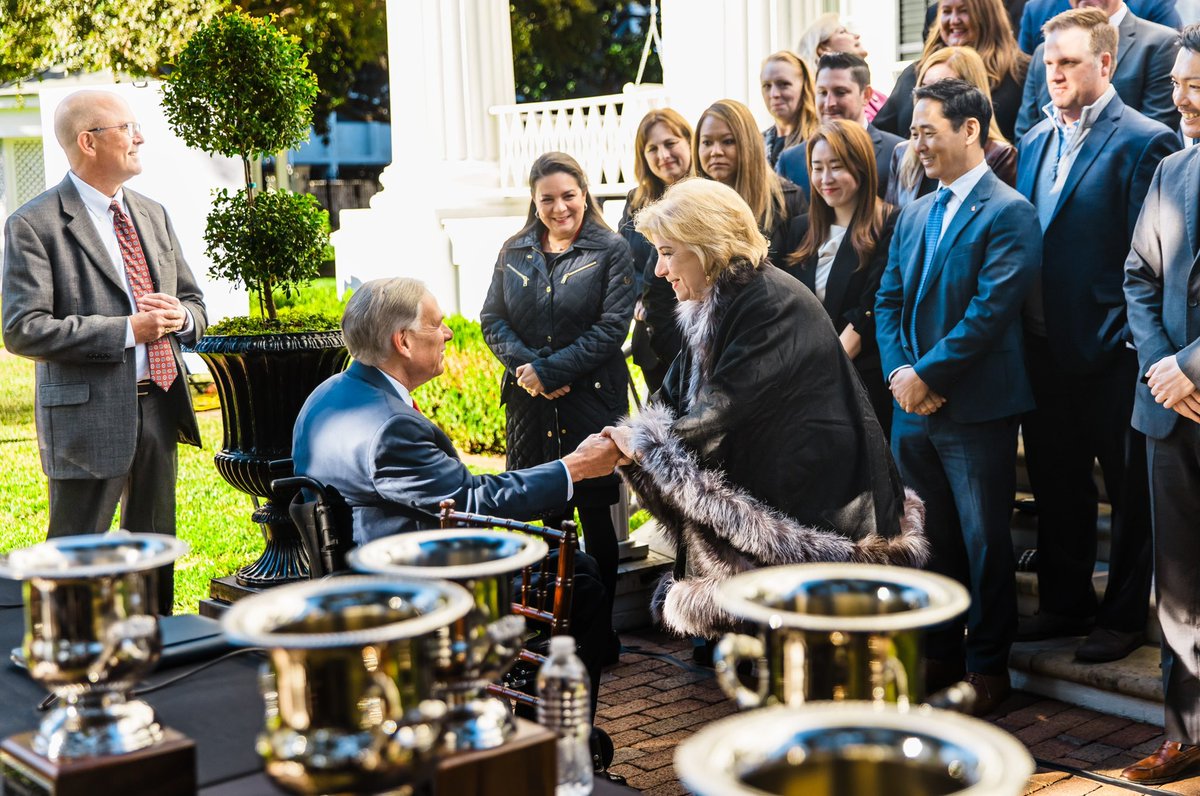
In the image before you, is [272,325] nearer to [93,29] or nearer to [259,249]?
[259,249]

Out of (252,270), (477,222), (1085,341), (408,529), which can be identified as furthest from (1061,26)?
(477,222)

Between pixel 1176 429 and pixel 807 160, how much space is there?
216 centimetres

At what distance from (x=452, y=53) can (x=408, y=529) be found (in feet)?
38.6

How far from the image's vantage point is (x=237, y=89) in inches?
226

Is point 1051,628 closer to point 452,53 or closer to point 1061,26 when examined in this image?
point 1061,26

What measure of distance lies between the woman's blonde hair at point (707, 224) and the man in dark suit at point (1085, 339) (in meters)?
1.32

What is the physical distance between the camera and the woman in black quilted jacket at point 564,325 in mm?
5895

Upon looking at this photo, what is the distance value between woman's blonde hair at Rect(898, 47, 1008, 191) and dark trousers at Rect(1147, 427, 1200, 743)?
165 cm

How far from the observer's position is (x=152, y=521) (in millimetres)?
5328

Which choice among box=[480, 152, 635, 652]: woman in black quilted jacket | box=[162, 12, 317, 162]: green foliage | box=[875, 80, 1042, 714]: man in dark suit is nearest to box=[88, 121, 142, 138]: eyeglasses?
box=[162, 12, 317, 162]: green foliage

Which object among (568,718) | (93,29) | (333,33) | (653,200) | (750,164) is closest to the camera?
(568,718)

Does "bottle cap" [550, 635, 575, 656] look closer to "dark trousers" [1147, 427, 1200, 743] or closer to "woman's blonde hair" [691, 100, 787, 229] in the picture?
"dark trousers" [1147, 427, 1200, 743]

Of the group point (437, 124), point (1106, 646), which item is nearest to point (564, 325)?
point (1106, 646)

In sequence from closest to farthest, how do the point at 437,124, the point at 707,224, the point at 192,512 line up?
the point at 707,224
the point at 192,512
the point at 437,124
